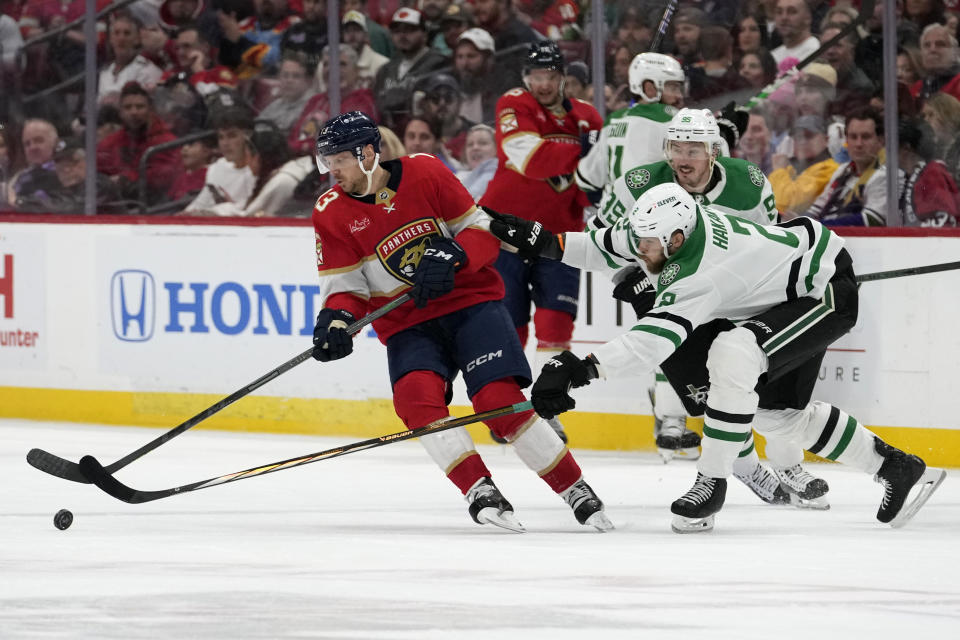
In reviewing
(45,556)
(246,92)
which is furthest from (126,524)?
(246,92)

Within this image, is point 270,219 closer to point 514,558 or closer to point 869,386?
point 869,386

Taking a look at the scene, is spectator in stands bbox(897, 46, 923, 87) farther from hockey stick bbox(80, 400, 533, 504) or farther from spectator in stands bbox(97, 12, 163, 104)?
spectator in stands bbox(97, 12, 163, 104)

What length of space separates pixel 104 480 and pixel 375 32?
9.10 ft

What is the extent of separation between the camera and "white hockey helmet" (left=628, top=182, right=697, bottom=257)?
4.13 m

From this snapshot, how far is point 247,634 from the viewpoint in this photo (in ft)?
10.2

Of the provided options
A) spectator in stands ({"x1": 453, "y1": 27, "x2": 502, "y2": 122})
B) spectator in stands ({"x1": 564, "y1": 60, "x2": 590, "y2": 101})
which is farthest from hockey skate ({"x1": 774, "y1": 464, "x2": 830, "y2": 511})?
spectator in stands ({"x1": 453, "y1": 27, "x2": 502, "y2": 122})

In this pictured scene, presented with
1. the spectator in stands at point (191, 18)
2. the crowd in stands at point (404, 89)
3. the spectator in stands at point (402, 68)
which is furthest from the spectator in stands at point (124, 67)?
the spectator in stands at point (402, 68)

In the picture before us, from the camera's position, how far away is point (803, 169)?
5.96 meters

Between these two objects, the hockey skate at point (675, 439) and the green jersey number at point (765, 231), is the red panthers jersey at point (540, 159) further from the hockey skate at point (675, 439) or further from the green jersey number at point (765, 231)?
the green jersey number at point (765, 231)

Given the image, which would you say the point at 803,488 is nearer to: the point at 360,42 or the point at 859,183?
the point at 859,183

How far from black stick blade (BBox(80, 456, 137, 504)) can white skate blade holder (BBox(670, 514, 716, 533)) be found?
1434 mm

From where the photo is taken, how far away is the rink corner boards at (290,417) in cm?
623

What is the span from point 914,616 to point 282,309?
3.91m

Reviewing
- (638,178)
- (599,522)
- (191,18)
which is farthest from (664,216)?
(191,18)
